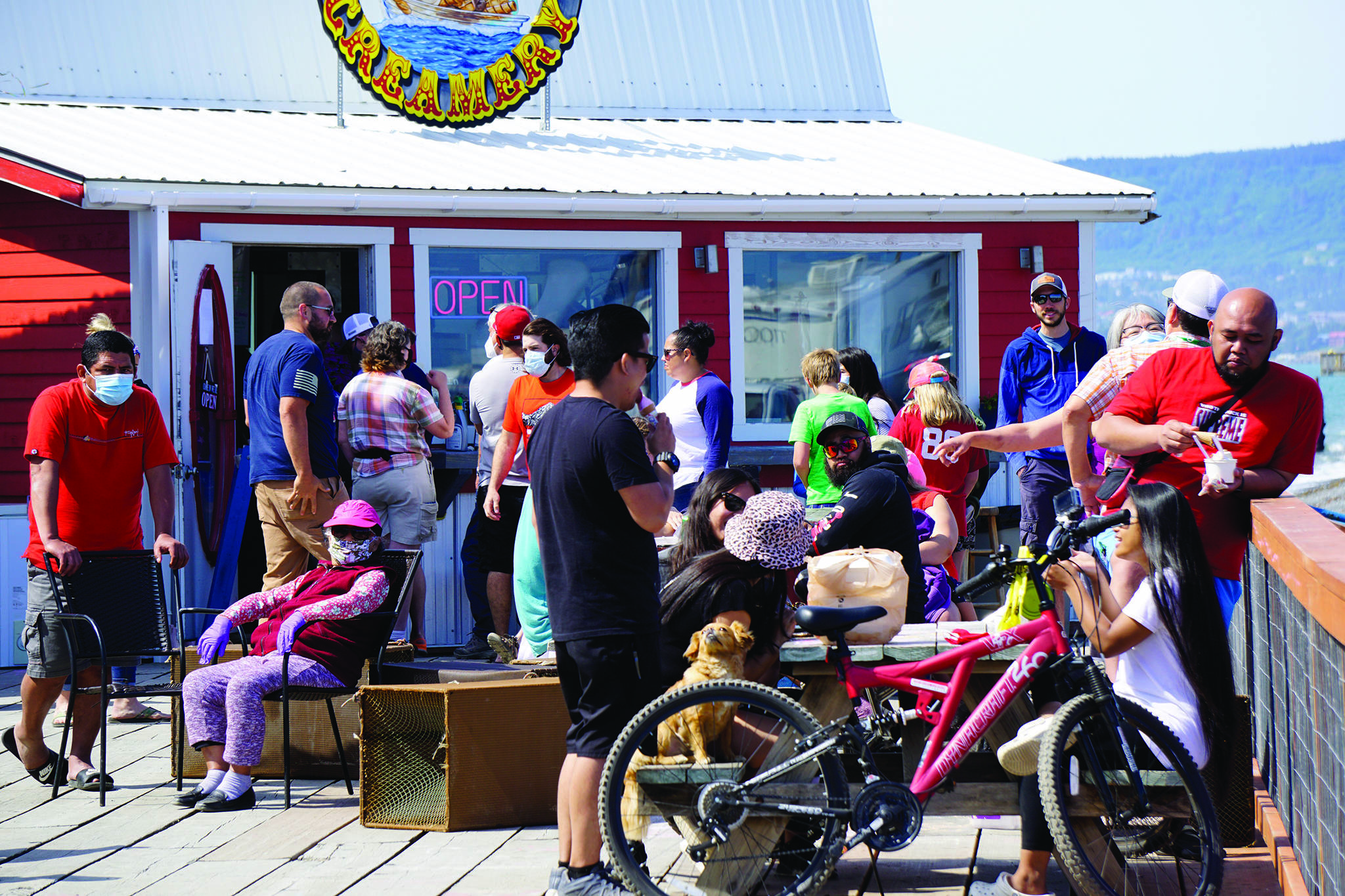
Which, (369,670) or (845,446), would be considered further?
(369,670)

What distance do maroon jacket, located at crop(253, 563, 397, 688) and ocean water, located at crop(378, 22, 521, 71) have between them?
19.2 feet

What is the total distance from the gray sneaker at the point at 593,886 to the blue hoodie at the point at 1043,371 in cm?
428

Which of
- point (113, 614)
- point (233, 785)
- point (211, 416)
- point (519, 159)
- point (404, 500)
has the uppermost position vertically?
point (519, 159)

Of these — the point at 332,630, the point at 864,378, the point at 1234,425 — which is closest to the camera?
the point at 1234,425

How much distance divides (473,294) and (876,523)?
463 centimetres

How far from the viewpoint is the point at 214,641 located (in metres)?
5.28

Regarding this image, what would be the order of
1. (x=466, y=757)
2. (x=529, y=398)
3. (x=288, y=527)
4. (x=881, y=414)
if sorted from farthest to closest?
(x=881, y=414)
(x=288, y=527)
(x=529, y=398)
(x=466, y=757)

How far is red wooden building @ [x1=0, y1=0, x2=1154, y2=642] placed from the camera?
8188mm

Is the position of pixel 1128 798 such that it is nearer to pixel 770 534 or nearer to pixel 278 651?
pixel 770 534

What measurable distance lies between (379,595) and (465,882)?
140cm

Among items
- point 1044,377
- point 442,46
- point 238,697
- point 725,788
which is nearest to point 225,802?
point 238,697

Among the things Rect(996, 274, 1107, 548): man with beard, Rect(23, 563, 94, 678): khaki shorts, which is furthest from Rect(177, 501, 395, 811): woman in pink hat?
Rect(996, 274, 1107, 548): man with beard

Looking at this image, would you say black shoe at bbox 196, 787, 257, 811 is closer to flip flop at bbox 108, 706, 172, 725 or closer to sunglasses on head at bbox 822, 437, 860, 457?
flip flop at bbox 108, 706, 172, 725

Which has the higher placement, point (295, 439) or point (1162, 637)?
point (295, 439)
